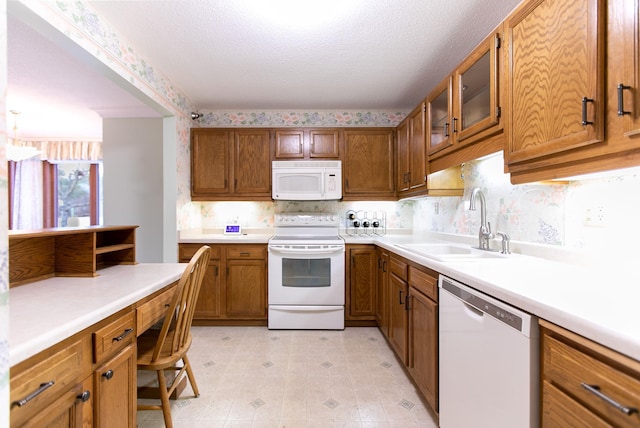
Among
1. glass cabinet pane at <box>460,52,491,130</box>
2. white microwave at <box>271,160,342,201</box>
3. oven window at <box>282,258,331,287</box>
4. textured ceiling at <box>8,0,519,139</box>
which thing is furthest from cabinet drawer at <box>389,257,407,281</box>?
textured ceiling at <box>8,0,519,139</box>

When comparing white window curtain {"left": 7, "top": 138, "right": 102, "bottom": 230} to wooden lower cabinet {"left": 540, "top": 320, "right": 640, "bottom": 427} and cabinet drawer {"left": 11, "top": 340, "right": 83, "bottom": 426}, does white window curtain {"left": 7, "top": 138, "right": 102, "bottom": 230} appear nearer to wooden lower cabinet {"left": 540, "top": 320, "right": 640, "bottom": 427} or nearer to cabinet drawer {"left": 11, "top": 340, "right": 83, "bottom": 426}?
cabinet drawer {"left": 11, "top": 340, "right": 83, "bottom": 426}

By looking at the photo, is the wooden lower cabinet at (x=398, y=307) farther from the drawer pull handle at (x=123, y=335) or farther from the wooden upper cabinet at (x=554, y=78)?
the drawer pull handle at (x=123, y=335)

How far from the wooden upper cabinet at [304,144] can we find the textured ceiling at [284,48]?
0.33 m

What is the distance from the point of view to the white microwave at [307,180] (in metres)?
3.20

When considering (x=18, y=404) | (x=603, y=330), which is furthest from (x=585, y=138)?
(x=18, y=404)

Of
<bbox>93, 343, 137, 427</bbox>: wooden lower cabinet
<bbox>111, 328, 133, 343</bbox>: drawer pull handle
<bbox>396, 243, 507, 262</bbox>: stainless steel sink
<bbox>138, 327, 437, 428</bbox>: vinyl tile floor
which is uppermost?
<bbox>396, 243, 507, 262</bbox>: stainless steel sink

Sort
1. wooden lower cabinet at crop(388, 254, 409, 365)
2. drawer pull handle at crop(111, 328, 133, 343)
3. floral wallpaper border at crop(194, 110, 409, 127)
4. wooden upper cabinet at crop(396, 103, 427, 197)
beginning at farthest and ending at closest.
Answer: floral wallpaper border at crop(194, 110, 409, 127)
wooden upper cabinet at crop(396, 103, 427, 197)
wooden lower cabinet at crop(388, 254, 409, 365)
drawer pull handle at crop(111, 328, 133, 343)

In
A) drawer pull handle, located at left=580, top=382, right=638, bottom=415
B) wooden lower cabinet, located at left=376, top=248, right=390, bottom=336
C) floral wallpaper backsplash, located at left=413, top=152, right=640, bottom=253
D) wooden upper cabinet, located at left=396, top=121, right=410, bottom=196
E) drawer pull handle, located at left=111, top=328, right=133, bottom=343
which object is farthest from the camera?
wooden upper cabinet, located at left=396, top=121, right=410, bottom=196

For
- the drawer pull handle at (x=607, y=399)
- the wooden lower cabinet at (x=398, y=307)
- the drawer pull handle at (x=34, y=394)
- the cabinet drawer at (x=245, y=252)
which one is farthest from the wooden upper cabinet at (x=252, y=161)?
the drawer pull handle at (x=607, y=399)

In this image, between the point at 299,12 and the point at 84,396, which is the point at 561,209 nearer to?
the point at 299,12

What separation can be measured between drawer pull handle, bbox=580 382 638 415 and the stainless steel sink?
87 centimetres

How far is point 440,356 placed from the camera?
1.49 meters

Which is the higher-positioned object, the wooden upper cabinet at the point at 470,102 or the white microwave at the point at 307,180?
the wooden upper cabinet at the point at 470,102

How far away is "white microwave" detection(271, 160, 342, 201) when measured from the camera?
10.5ft
